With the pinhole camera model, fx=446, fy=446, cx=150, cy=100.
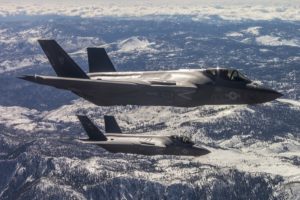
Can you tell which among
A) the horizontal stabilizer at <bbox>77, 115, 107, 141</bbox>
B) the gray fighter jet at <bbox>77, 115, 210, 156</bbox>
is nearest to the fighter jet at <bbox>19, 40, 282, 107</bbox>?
the gray fighter jet at <bbox>77, 115, 210, 156</bbox>

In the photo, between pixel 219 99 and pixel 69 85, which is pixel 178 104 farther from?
pixel 69 85

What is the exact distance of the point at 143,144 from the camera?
112 metres

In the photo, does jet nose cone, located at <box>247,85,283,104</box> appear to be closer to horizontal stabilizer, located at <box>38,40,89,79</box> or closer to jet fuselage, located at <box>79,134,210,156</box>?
horizontal stabilizer, located at <box>38,40,89,79</box>

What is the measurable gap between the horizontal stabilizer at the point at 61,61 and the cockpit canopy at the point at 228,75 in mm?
19384

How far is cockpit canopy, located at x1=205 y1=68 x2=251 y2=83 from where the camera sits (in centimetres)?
6166

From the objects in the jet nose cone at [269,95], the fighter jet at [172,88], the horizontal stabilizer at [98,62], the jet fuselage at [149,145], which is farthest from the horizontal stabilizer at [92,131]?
the jet nose cone at [269,95]

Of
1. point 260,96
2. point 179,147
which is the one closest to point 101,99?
point 260,96

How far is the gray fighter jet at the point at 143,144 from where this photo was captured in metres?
110

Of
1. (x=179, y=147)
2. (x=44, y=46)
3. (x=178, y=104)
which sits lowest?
(x=179, y=147)

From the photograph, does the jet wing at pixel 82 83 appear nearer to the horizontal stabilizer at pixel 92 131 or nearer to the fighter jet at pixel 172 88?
the fighter jet at pixel 172 88

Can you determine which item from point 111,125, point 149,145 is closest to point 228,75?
point 149,145

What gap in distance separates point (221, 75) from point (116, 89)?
1493cm

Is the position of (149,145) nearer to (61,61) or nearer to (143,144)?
(143,144)

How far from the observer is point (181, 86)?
201ft
